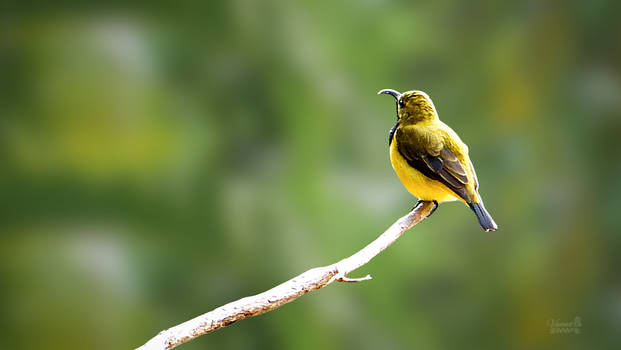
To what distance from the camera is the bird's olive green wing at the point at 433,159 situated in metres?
1.53

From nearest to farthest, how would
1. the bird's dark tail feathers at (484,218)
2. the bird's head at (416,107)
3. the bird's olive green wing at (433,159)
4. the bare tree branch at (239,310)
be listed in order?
the bare tree branch at (239,310)
the bird's dark tail feathers at (484,218)
the bird's olive green wing at (433,159)
the bird's head at (416,107)

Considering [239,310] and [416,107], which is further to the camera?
[416,107]

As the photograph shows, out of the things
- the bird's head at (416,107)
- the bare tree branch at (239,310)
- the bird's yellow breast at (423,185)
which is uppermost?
the bird's head at (416,107)

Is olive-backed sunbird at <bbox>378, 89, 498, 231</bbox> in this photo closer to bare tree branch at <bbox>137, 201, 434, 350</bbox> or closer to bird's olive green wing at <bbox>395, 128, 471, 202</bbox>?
bird's olive green wing at <bbox>395, 128, 471, 202</bbox>

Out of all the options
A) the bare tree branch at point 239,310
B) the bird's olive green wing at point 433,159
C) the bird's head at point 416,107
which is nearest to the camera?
the bare tree branch at point 239,310

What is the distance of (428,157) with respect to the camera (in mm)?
1588

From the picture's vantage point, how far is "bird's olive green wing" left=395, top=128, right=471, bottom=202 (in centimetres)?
153

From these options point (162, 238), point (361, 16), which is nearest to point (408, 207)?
point (361, 16)

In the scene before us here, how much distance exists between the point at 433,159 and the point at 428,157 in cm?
1

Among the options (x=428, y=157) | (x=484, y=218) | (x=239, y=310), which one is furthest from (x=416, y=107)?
(x=239, y=310)

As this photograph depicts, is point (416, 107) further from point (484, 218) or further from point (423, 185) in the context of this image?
point (484, 218)

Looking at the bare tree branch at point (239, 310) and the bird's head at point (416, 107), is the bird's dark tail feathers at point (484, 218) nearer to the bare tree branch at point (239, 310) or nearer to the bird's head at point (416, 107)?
the bird's head at point (416, 107)

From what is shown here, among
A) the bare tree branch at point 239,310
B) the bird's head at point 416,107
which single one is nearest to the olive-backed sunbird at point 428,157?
the bird's head at point 416,107

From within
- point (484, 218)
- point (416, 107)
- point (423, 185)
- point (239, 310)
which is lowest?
point (239, 310)
